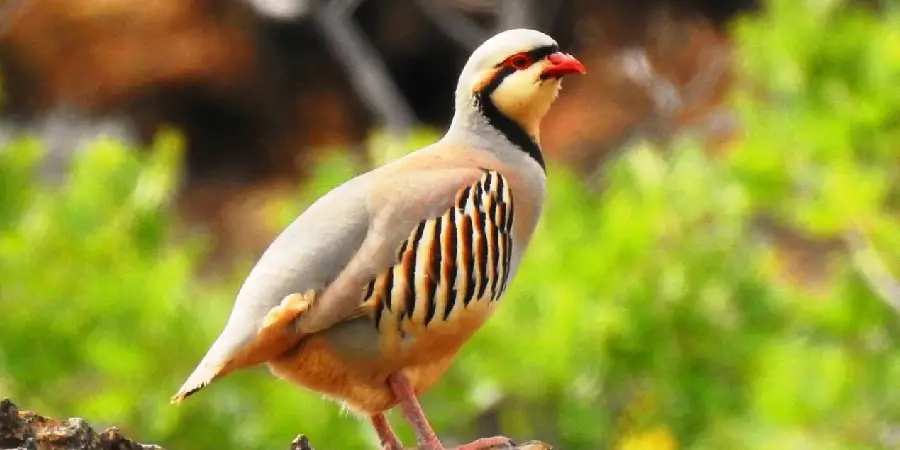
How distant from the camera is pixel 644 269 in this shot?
9.93 meters

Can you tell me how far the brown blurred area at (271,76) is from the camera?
15.9 metres

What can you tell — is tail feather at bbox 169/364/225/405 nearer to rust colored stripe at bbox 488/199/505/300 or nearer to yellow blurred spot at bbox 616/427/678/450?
rust colored stripe at bbox 488/199/505/300

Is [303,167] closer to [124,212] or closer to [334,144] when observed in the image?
[334,144]

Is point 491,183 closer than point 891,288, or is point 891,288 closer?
point 491,183

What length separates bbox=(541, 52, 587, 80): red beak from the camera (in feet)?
13.3

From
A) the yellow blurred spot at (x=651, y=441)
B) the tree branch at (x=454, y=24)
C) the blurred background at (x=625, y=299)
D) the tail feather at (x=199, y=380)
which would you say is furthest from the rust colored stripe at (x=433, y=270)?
the tree branch at (x=454, y=24)

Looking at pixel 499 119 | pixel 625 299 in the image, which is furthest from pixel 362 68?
pixel 499 119

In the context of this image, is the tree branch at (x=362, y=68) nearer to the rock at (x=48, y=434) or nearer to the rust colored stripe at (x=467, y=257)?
the rust colored stripe at (x=467, y=257)

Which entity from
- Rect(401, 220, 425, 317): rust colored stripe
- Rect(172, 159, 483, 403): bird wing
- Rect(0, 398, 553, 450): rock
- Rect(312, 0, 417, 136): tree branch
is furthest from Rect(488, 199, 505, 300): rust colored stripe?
Rect(312, 0, 417, 136): tree branch

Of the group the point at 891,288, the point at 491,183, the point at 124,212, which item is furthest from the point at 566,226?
the point at 491,183

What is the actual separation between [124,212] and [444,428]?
91.4 inches

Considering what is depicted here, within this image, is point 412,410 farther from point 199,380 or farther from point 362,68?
point 362,68

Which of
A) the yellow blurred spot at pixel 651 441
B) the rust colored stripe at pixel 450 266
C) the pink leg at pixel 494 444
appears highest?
the yellow blurred spot at pixel 651 441

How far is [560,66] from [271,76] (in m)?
12.8
